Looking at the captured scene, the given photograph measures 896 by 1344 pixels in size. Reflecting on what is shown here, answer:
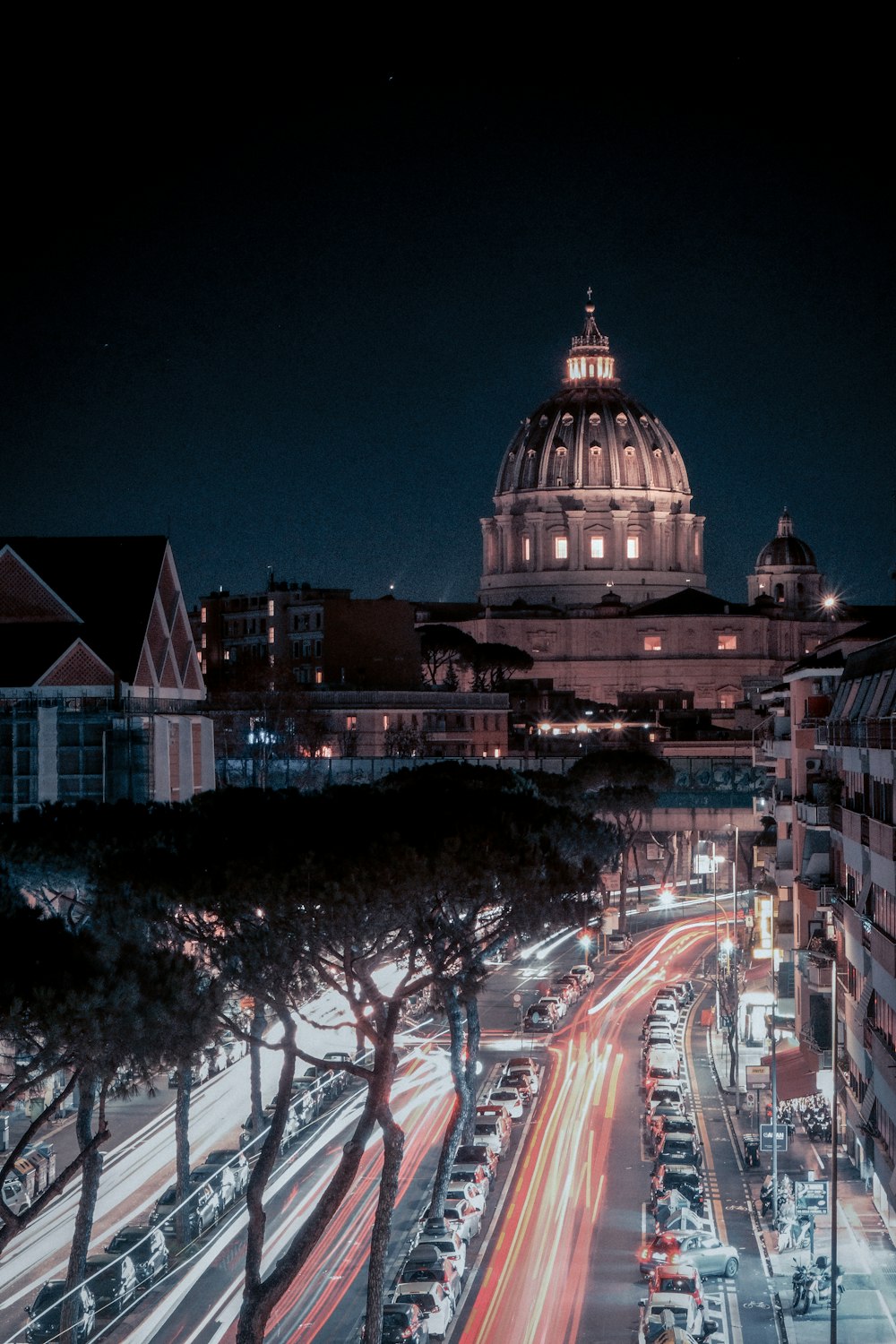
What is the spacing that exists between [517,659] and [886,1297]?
119m

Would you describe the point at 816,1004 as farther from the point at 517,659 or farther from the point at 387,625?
the point at 517,659

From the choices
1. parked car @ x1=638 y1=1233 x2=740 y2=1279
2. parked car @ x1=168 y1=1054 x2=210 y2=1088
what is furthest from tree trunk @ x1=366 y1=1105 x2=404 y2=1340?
parked car @ x1=168 y1=1054 x2=210 y2=1088

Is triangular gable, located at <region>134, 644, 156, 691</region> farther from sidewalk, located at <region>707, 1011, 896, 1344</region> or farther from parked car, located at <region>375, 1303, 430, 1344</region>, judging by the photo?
parked car, located at <region>375, 1303, 430, 1344</region>

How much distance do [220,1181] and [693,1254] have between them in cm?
743

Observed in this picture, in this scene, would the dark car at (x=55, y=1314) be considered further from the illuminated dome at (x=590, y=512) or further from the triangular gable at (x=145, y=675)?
the illuminated dome at (x=590, y=512)

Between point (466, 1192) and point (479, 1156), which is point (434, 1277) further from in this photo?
point (479, 1156)

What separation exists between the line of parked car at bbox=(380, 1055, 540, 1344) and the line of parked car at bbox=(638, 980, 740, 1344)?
7.44 feet

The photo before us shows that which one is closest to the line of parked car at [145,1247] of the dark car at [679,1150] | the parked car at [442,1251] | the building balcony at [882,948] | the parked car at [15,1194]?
the parked car at [15,1194]

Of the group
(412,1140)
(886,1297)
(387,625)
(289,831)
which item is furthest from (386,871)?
(387,625)

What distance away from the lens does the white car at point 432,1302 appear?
24.1 m

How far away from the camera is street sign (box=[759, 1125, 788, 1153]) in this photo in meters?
31.8

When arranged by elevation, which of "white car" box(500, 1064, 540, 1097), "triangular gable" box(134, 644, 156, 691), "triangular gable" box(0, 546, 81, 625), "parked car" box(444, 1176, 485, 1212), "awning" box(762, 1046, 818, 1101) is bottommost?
"parked car" box(444, 1176, 485, 1212)

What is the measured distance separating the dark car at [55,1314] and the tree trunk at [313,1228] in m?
1.77

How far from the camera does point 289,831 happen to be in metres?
27.2
